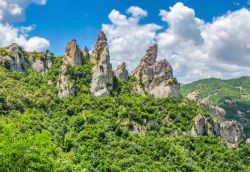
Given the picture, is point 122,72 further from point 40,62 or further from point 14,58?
point 14,58

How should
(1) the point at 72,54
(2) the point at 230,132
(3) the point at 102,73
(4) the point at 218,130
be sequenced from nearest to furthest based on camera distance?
1. (3) the point at 102,73
2. (1) the point at 72,54
3. (4) the point at 218,130
4. (2) the point at 230,132

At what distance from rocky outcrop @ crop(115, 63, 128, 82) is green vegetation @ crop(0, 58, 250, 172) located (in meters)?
5.33

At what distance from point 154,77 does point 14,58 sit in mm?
53508

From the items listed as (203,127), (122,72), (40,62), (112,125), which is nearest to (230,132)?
(203,127)

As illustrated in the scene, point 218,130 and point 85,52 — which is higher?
point 85,52

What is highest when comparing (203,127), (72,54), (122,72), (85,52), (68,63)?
(85,52)

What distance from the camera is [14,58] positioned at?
→ 145500 mm

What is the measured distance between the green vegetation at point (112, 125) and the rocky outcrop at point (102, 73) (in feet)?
9.74

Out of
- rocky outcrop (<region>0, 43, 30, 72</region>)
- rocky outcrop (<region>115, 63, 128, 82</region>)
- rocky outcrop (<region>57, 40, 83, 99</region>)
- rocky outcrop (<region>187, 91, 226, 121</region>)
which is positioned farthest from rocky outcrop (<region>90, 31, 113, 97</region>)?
rocky outcrop (<region>187, 91, 226, 121</region>)

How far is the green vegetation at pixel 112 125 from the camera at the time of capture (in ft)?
360

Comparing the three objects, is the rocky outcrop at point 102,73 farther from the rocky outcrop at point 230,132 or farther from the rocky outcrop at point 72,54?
the rocky outcrop at point 230,132

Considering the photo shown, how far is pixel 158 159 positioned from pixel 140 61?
193 feet

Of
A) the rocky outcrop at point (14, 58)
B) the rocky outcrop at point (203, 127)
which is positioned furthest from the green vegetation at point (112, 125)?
the rocky outcrop at point (14, 58)

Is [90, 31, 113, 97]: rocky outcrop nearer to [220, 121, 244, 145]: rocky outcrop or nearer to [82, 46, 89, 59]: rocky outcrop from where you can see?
[82, 46, 89, 59]: rocky outcrop
